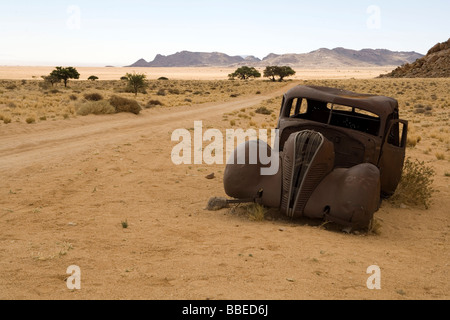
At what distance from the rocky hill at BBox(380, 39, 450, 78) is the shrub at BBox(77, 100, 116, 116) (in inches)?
2689

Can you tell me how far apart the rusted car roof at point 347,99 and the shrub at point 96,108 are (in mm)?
16806

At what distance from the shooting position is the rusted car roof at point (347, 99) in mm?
7824

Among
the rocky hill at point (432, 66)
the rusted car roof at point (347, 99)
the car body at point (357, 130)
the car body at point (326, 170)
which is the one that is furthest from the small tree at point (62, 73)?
the rocky hill at point (432, 66)

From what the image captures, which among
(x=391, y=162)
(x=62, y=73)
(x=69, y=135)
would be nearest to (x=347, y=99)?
(x=391, y=162)

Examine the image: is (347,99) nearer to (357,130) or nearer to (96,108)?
(357,130)

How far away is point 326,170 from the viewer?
22.6 ft

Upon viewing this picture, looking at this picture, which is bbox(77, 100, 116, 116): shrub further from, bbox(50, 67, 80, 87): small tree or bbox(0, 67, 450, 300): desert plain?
bbox(50, 67, 80, 87): small tree

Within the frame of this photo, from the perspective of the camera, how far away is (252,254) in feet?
17.8

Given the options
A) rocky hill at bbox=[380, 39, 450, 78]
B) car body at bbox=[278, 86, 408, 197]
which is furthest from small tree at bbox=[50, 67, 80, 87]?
rocky hill at bbox=[380, 39, 450, 78]

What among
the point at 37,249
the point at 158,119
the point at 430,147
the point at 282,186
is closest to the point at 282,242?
the point at 282,186

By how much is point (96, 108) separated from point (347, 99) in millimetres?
18213

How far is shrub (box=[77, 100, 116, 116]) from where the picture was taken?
2288cm

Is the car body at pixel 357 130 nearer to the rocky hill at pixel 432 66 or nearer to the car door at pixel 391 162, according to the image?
the car door at pixel 391 162
